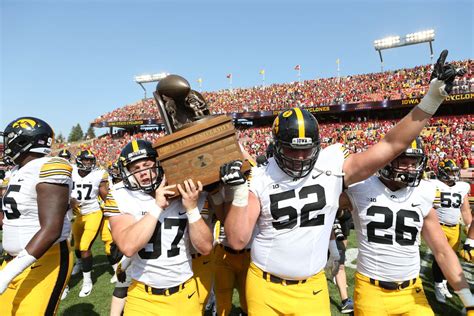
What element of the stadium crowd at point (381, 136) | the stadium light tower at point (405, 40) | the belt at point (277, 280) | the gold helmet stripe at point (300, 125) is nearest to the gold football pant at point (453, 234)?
the belt at point (277, 280)

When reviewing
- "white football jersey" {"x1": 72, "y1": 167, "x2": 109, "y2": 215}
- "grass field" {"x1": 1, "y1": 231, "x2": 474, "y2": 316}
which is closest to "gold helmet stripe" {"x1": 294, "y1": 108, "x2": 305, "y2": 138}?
"grass field" {"x1": 1, "y1": 231, "x2": 474, "y2": 316}

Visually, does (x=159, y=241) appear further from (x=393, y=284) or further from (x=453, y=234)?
(x=453, y=234)

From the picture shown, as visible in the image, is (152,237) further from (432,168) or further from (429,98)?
(432,168)

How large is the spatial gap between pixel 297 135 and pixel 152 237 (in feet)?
3.92

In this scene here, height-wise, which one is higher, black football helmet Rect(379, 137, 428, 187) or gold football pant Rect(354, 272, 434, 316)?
black football helmet Rect(379, 137, 428, 187)

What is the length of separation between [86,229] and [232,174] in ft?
16.3

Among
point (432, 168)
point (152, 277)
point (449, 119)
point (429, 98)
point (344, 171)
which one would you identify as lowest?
point (432, 168)

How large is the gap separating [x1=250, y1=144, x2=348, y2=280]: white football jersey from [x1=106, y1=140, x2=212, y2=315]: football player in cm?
41

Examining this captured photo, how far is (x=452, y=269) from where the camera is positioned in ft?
8.59

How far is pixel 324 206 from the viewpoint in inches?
92.6

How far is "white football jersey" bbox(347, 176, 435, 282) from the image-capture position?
268 centimetres

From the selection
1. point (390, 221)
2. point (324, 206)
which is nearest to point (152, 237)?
point (324, 206)

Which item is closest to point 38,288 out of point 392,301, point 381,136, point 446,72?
point 392,301

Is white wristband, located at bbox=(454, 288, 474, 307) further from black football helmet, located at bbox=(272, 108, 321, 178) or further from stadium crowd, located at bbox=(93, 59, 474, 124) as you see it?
stadium crowd, located at bbox=(93, 59, 474, 124)
